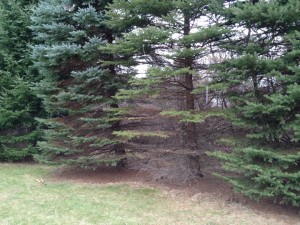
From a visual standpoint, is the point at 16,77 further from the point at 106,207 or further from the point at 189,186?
the point at 189,186

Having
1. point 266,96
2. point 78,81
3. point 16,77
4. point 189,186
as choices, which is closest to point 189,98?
point 189,186

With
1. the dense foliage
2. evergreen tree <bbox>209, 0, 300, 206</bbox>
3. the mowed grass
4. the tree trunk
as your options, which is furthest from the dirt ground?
the tree trunk

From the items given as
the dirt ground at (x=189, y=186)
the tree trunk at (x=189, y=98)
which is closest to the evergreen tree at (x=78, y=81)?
the dirt ground at (x=189, y=186)

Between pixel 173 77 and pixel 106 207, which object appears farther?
pixel 173 77

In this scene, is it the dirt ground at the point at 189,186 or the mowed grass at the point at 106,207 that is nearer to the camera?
the mowed grass at the point at 106,207

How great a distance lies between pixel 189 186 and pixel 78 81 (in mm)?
3370

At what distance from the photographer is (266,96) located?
17.1 ft

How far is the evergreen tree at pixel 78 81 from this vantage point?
7.38m

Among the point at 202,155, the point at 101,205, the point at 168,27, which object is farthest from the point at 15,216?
the point at 168,27

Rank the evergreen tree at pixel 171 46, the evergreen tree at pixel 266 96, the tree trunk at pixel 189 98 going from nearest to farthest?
1. the evergreen tree at pixel 266 96
2. the evergreen tree at pixel 171 46
3. the tree trunk at pixel 189 98

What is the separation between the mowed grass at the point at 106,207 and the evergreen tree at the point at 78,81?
3.08 feet

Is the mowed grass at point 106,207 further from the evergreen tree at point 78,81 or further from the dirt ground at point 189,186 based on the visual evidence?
the evergreen tree at point 78,81

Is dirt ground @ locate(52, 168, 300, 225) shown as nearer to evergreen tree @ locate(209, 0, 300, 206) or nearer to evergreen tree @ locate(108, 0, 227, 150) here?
evergreen tree @ locate(209, 0, 300, 206)

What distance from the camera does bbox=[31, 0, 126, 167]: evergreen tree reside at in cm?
738
